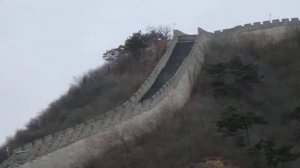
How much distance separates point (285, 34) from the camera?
5806 cm

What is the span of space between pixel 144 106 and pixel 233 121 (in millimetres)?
6939

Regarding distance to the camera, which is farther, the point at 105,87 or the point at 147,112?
the point at 105,87

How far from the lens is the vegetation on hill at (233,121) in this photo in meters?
38.7

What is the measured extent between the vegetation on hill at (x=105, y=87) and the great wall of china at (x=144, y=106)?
4004 mm

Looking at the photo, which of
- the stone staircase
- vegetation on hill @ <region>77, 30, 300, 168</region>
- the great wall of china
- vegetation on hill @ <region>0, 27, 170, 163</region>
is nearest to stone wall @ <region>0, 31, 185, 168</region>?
the great wall of china

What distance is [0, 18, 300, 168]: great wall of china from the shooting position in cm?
3881

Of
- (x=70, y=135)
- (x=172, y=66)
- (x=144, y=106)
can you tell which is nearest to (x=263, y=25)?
(x=172, y=66)

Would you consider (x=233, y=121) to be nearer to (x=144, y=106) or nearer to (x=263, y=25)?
(x=144, y=106)

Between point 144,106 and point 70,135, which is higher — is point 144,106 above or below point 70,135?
above

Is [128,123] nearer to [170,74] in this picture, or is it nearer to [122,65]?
[170,74]

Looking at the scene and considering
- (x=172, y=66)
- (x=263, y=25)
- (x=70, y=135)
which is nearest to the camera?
(x=70, y=135)

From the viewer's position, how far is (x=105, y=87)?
5897 cm

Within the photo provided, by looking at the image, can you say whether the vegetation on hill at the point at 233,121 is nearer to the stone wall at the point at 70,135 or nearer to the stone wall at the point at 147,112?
the stone wall at the point at 147,112

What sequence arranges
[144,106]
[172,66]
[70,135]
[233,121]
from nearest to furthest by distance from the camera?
[233,121], [70,135], [144,106], [172,66]
